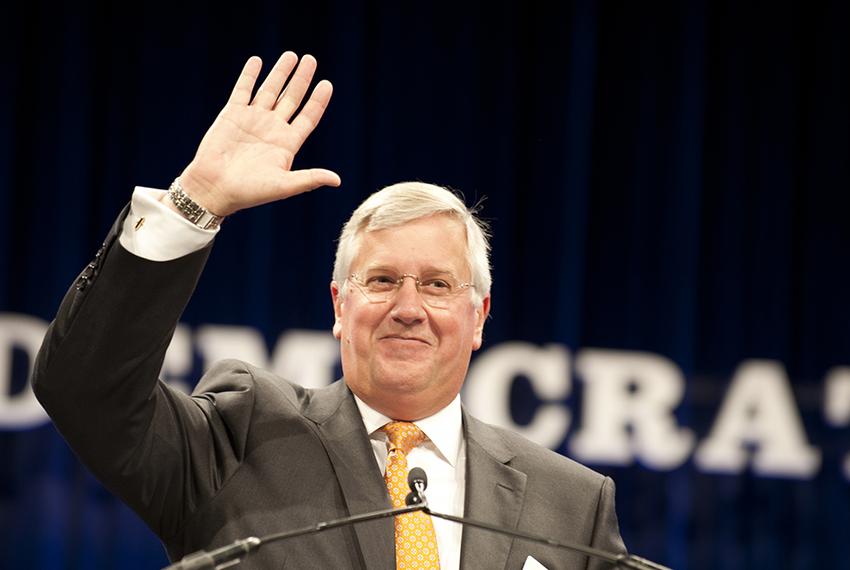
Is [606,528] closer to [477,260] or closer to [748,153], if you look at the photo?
[477,260]

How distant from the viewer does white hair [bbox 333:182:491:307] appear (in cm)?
201

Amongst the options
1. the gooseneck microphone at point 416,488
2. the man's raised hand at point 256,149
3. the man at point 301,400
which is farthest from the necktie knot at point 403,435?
the man's raised hand at point 256,149

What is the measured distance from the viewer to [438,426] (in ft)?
6.62

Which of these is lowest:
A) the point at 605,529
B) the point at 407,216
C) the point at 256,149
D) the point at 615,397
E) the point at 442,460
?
the point at 615,397

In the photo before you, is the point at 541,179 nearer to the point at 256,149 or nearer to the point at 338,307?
the point at 338,307

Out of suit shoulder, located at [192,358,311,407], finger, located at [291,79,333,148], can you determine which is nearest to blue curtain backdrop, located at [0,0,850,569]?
suit shoulder, located at [192,358,311,407]

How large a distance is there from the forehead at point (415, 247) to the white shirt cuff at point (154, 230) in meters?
0.51

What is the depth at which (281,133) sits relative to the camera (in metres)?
1.67

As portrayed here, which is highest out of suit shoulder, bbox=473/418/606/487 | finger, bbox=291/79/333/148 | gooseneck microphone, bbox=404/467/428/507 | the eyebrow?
finger, bbox=291/79/333/148

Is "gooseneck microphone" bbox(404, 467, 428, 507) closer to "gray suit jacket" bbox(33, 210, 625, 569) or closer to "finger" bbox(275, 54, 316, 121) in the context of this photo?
"gray suit jacket" bbox(33, 210, 625, 569)

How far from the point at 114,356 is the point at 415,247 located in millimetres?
640

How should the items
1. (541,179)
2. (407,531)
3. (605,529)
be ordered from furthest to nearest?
(541,179) → (605,529) → (407,531)

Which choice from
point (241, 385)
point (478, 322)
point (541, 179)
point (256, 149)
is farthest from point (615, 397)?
point (256, 149)

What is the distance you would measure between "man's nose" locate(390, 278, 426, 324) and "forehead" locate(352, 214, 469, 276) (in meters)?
0.03
